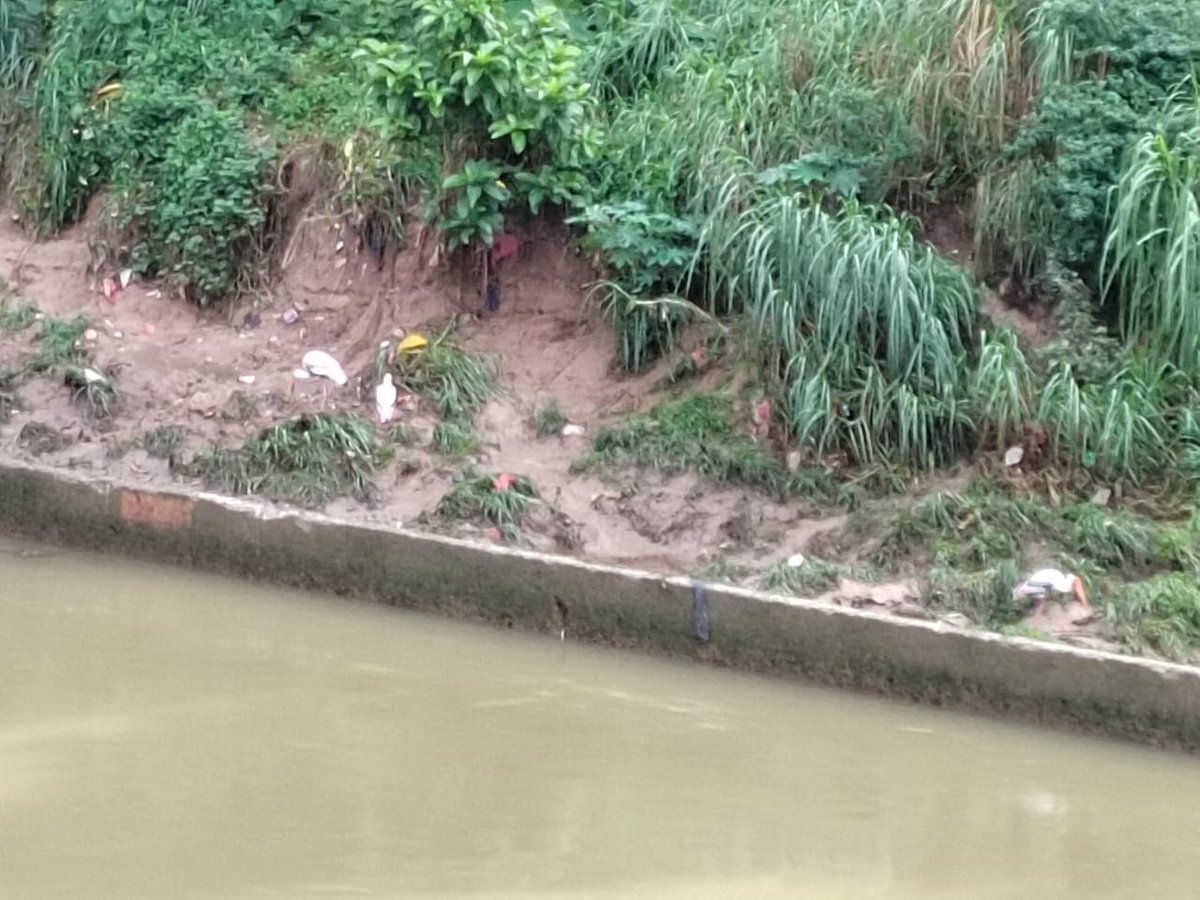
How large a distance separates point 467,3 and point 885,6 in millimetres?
2132

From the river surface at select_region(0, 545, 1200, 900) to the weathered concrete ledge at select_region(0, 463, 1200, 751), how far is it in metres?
0.10

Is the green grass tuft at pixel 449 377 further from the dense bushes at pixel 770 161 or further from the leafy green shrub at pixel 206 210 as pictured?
the leafy green shrub at pixel 206 210

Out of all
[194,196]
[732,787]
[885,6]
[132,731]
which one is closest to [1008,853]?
[732,787]

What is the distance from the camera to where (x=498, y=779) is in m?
4.64

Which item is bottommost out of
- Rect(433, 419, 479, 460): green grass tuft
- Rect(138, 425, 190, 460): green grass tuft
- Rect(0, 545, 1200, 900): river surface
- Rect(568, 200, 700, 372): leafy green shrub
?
Rect(0, 545, 1200, 900): river surface

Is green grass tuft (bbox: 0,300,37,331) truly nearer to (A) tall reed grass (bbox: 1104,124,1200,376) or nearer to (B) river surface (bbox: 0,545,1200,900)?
(B) river surface (bbox: 0,545,1200,900)

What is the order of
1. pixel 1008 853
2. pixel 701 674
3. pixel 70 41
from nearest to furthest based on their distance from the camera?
pixel 1008 853, pixel 701 674, pixel 70 41

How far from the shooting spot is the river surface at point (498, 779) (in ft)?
13.4

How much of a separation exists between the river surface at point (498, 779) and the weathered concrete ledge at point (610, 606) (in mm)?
102

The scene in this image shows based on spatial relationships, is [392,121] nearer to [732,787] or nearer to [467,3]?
[467,3]

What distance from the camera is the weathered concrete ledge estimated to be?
511 centimetres

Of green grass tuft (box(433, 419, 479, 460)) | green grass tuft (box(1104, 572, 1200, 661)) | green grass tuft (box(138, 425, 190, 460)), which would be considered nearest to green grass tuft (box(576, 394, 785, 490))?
green grass tuft (box(433, 419, 479, 460))

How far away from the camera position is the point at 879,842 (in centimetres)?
436

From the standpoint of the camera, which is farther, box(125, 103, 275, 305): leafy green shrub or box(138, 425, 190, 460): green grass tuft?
box(125, 103, 275, 305): leafy green shrub
